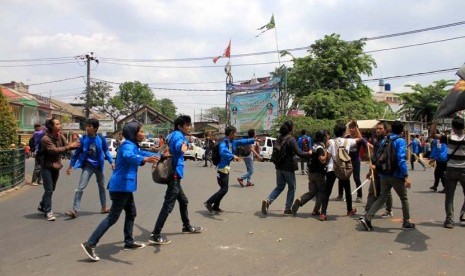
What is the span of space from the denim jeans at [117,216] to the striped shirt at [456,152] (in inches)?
204

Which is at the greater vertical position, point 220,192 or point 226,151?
point 226,151

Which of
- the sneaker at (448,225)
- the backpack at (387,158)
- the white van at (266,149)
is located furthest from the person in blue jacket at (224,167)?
the white van at (266,149)

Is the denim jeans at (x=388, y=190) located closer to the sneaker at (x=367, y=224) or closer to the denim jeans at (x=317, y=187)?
the sneaker at (x=367, y=224)

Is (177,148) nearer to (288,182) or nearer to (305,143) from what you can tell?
(288,182)

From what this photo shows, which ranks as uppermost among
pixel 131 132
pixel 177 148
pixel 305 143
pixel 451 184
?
pixel 131 132

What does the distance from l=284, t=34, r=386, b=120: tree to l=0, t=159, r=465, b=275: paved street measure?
2617 cm

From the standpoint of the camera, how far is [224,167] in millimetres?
8602

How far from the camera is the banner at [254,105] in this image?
3903 centimetres

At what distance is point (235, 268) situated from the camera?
16.7 ft

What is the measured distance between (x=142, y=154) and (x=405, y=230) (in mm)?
4292

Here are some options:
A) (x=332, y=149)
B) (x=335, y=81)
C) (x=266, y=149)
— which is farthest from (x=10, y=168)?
(x=335, y=81)

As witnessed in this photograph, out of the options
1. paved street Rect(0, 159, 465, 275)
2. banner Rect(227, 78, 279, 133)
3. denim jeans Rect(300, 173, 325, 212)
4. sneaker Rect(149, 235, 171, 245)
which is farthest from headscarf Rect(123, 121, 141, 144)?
banner Rect(227, 78, 279, 133)

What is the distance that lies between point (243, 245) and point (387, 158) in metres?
2.66

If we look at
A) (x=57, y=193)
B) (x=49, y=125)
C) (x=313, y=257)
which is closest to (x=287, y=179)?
(x=313, y=257)
